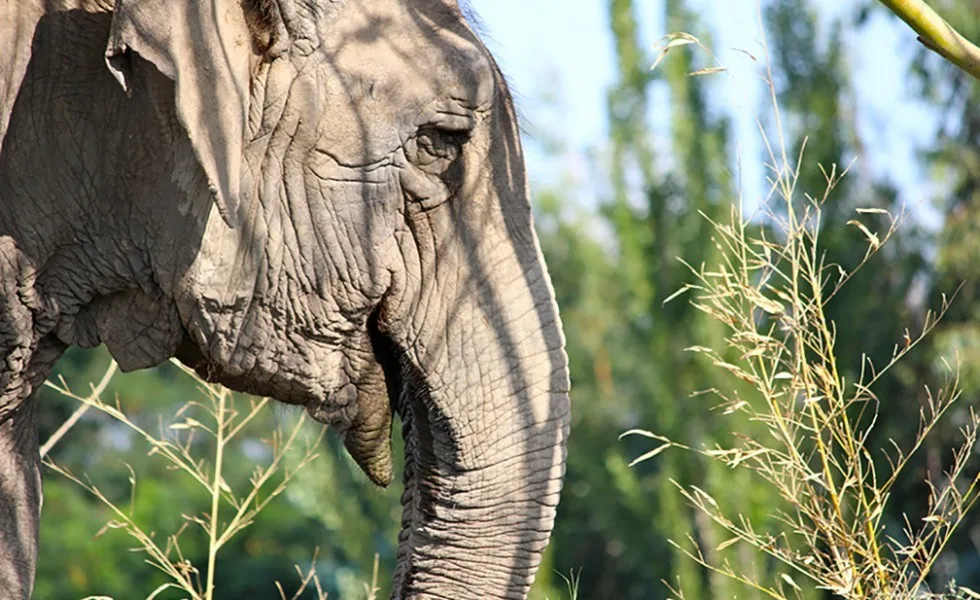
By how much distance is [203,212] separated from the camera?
3117 millimetres

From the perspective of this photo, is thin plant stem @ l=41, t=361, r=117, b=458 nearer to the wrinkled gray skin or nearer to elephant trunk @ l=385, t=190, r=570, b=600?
the wrinkled gray skin

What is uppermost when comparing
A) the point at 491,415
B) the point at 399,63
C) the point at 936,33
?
the point at 936,33

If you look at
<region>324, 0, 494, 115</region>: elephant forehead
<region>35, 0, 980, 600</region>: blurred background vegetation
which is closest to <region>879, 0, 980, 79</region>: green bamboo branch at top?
<region>324, 0, 494, 115</region>: elephant forehead

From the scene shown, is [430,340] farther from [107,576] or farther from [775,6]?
[775,6]

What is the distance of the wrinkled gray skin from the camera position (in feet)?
10.2

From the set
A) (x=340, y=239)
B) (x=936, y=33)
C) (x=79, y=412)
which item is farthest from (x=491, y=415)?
(x=79, y=412)

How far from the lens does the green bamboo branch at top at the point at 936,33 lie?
9.11ft

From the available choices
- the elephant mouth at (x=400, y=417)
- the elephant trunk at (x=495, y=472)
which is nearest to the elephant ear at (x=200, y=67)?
the elephant mouth at (x=400, y=417)

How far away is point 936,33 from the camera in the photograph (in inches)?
111

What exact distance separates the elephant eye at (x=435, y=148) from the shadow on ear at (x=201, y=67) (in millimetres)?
363

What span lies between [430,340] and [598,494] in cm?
1319

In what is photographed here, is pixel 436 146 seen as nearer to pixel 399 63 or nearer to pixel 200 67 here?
pixel 399 63

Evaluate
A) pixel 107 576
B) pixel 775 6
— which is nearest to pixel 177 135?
pixel 107 576

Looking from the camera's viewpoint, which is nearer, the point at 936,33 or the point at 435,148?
the point at 936,33
